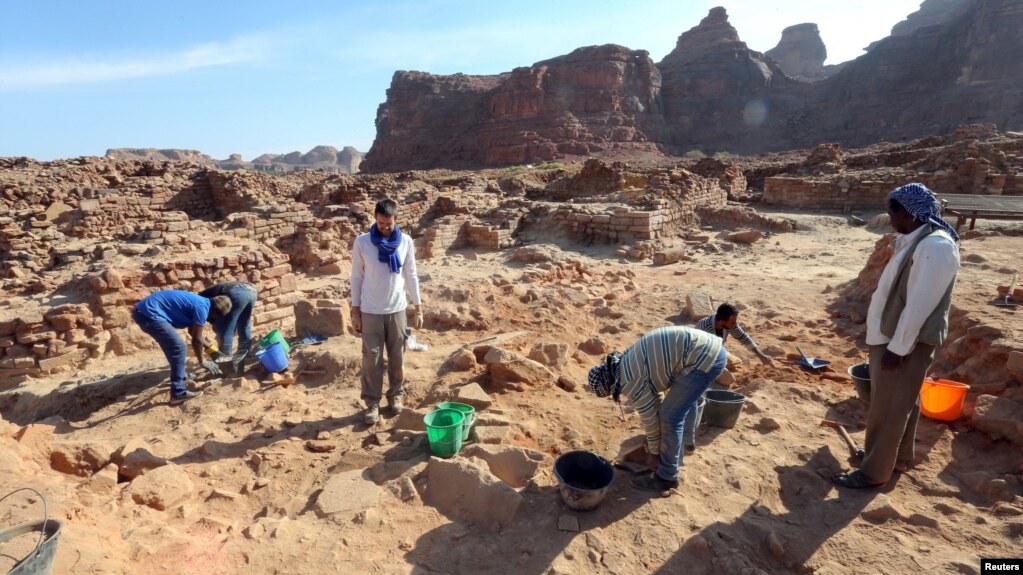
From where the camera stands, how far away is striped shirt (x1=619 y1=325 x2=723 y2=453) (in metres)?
2.69

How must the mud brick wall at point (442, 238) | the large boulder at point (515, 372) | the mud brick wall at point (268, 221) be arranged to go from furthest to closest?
1. the mud brick wall at point (442, 238)
2. the mud brick wall at point (268, 221)
3. the large boulder at point (515, 372)

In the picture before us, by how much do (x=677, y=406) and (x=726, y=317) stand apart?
32.9 inches

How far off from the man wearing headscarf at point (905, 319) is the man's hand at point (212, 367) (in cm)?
516

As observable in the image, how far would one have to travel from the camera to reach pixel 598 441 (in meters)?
3.59

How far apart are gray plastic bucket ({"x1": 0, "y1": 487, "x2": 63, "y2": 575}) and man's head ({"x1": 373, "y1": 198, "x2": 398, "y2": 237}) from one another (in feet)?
7.70

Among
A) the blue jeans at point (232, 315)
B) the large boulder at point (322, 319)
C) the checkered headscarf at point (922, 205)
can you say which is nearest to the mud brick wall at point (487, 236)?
the large boulder at point (322, 319)

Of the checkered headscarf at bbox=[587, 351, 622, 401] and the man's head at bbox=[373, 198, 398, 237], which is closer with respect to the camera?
the checkered headscarf at bbox=[587, 351, 622, 401]

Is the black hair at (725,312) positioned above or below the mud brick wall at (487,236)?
above

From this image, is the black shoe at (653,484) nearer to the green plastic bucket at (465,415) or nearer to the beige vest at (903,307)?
the green plastic bucket at (465,415)

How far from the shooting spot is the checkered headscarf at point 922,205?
2.54 meters

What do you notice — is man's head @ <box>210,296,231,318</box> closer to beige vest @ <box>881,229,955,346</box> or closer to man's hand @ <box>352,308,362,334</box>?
man's hand @ <box>352,308,362,334</box>

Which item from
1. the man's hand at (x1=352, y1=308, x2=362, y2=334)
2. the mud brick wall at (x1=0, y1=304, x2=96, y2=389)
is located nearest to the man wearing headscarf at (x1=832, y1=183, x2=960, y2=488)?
the man's hand at (x1=352, y1=308, x2=362, y2=334)

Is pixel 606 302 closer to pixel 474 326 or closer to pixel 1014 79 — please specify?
pixel 474 326

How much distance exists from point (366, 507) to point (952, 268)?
3246 mm
